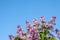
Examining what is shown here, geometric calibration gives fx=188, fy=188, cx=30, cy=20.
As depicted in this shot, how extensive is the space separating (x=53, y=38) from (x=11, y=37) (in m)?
1.19

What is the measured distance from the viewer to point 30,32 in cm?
472

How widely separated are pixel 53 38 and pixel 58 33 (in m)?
0.30

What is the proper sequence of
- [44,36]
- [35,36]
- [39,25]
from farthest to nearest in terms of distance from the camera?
[39,25], [44,36], [35,36]

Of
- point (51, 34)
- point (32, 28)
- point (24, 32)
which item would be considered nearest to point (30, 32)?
point (32, 28)

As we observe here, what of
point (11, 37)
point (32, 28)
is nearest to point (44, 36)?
point (32, 28)

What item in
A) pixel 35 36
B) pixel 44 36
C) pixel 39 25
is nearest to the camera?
pixel 35 36

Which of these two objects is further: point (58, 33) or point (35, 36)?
point (58, 33)

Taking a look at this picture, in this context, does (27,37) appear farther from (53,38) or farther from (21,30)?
(53,38)

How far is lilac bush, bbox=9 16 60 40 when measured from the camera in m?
4.71

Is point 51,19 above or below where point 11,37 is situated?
above

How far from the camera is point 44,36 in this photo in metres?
5.00

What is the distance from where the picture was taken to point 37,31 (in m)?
4.93

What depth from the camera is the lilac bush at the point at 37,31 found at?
471 centimetres

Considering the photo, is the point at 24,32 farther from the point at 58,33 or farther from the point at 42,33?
the point at 58,33
